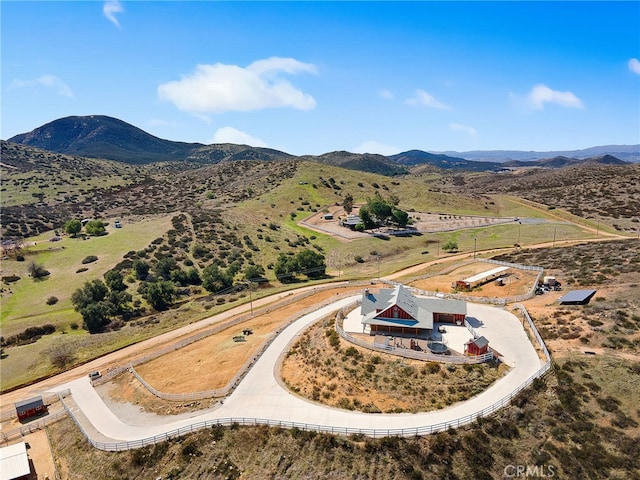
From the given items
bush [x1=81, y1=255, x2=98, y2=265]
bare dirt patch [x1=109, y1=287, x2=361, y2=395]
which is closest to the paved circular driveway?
bare dirt patch [x1=109, y1=287, x2=361, y2=395]

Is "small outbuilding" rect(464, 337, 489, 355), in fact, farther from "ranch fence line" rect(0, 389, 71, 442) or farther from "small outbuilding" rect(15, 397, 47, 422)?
"small outbuilding" rect(15, 397, 47, 422)

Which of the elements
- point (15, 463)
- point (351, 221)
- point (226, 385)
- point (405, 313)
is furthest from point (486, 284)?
point (351, 221)

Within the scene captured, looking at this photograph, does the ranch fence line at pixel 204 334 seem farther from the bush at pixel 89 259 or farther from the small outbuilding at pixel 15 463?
the bush at pixel 89 259

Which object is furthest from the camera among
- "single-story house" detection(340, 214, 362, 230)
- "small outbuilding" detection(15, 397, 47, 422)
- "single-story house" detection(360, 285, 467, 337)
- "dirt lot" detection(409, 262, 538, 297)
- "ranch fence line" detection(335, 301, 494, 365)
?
"single-story house" detection(340, 214, 362, 230)

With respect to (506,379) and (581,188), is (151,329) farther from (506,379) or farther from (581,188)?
(581,188)

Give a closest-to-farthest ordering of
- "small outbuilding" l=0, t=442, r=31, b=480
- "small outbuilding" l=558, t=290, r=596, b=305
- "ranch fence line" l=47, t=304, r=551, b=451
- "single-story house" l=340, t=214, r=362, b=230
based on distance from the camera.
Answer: "ranch fence line" l=47, t=304, r=551, b=451, "small outbuilding" l=0, t=442, r=31, b=480, "small outbuilding" l=558, t=290, r=596, b=305, "single-story house" l=340, t=214, r=362, b=230

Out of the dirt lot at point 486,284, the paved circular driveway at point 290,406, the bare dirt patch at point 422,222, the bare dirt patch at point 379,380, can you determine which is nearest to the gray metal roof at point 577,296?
the dirt lot at point 486,284

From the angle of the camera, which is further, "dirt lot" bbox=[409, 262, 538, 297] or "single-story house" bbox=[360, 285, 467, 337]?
"dirt lot" bbox=[409, 262, 538, 297]
